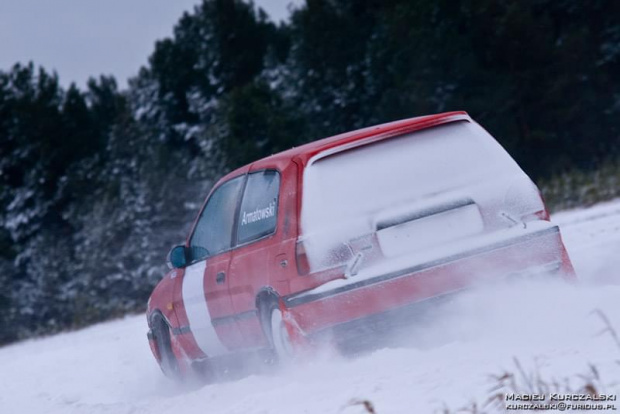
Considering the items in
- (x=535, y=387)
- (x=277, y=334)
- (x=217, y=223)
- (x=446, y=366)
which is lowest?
(x=535, y=387)

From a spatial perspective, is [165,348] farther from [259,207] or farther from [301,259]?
[301,259]

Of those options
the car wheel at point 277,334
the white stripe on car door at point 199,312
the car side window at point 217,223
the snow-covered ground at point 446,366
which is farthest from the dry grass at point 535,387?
the white stripe on car door at point 199,312

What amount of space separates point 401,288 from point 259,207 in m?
1.37

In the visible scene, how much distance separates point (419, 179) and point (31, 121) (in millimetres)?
52646

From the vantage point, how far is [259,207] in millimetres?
7641

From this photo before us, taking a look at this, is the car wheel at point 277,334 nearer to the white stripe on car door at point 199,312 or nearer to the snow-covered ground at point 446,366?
the snow-covered ground at point 446,366

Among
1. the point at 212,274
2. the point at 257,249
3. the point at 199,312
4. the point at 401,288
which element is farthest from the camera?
the point at 199,312

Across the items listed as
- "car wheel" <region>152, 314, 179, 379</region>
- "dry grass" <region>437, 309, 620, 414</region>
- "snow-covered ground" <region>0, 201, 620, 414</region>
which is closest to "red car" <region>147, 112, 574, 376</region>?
"snow-covered ground" <region>0, 201, 620, 414</region>

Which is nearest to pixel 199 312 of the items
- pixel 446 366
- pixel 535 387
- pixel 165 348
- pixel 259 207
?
pixel 165 348

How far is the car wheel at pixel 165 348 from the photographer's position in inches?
375

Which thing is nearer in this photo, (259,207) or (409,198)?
(409,198)

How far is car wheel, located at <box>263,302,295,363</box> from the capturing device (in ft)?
23.0

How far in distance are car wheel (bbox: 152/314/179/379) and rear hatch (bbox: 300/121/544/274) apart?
10.2 feet

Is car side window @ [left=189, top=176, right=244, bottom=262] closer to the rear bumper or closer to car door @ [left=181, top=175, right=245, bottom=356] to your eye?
car door @ [left=181, top=175, right=245, bottom=356]
